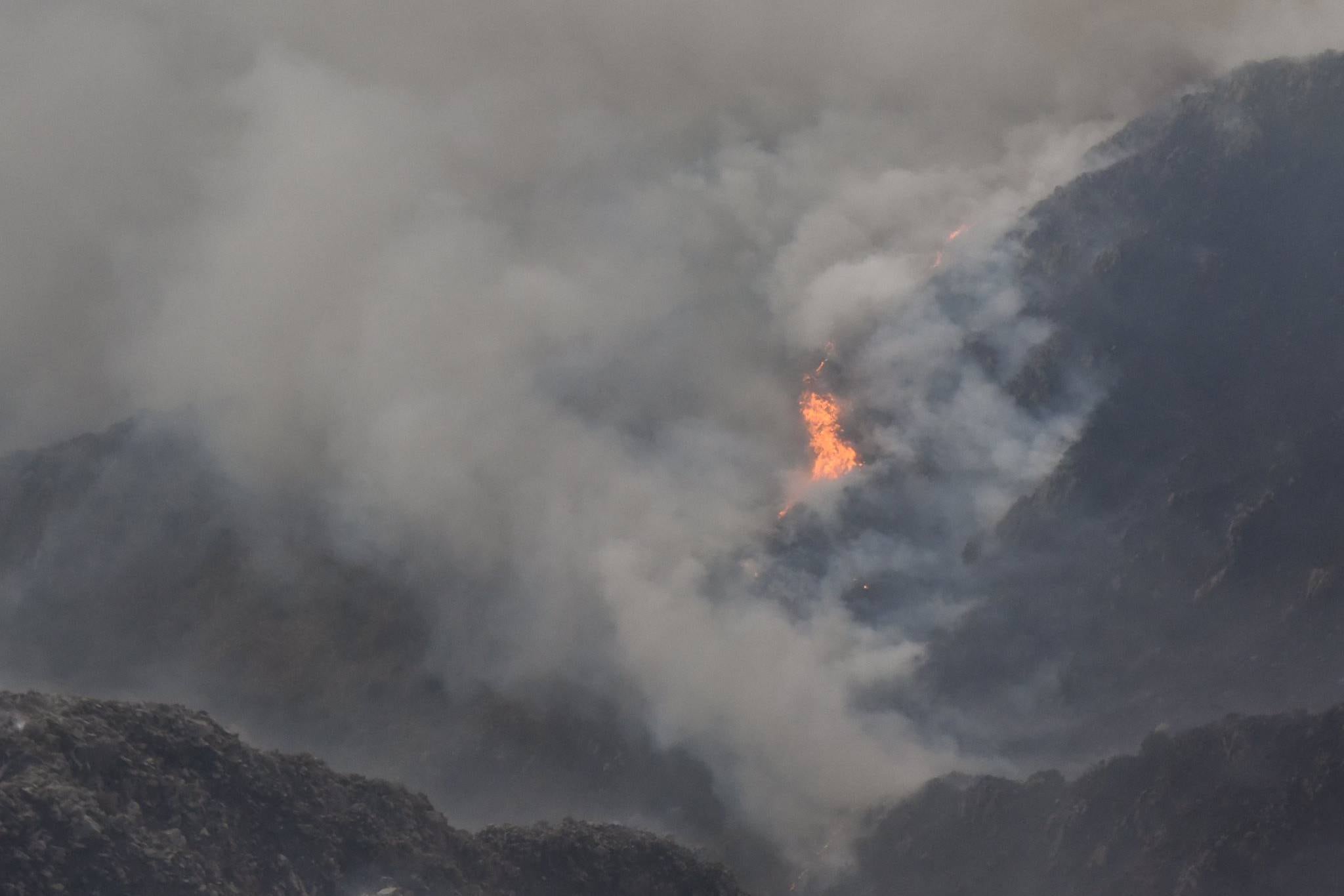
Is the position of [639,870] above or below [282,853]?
above

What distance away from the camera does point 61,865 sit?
428 feet

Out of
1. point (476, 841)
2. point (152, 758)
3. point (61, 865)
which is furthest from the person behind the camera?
point (476, 841)

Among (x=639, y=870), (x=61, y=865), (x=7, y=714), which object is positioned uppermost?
(x=639, y=870)

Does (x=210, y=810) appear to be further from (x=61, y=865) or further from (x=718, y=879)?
(x=718, y=879)

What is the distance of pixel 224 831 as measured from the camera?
148250 millimetres

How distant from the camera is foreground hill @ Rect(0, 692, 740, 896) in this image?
13200 centimetres

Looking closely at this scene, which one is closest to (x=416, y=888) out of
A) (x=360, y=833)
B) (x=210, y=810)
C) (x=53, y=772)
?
(x=360, y=833)

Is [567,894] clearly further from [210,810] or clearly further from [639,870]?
[210,810]

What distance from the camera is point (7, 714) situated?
136 metres

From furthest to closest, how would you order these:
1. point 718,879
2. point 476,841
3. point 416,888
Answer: point 718,879
point 476,841
point 416,888

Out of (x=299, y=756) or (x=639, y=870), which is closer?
(x=299, y=756)

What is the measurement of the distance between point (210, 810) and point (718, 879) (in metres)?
62.4

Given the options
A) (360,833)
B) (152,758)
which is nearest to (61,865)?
(152,758)

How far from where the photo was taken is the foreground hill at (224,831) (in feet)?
433
